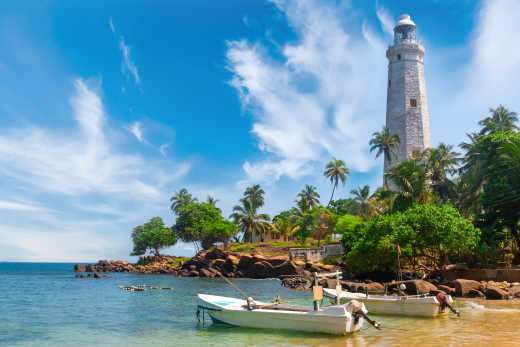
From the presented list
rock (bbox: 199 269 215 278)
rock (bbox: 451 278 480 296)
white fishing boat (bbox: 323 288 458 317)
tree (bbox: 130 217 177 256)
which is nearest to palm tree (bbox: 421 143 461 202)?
rock (bbox: 451 278 480 296)

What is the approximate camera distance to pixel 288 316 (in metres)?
16.4

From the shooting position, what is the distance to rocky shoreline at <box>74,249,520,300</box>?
26.7 m

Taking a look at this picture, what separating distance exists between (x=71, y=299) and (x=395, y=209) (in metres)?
31.9

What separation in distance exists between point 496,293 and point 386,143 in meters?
31.9

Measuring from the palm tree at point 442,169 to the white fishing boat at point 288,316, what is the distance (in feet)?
108

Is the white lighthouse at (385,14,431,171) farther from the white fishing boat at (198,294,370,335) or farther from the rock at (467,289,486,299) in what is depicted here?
the white fishing boat at (198,294,370,335)

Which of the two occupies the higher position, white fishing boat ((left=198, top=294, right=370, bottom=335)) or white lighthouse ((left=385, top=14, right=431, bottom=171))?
white lighthouse ((left=385, top=14, right=431, bottom=171))

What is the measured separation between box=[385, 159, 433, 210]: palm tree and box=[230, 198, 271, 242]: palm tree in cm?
4110

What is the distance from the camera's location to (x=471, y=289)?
27172 millimetres

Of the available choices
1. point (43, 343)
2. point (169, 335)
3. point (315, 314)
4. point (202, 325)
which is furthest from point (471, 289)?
point (43, 343)

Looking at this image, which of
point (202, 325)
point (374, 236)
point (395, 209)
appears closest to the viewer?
point (202, 325)

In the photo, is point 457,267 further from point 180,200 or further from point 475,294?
point 180,200

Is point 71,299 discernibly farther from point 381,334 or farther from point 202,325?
point 381,334

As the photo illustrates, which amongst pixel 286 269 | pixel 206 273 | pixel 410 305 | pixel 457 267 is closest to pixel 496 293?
pixel 457 267
